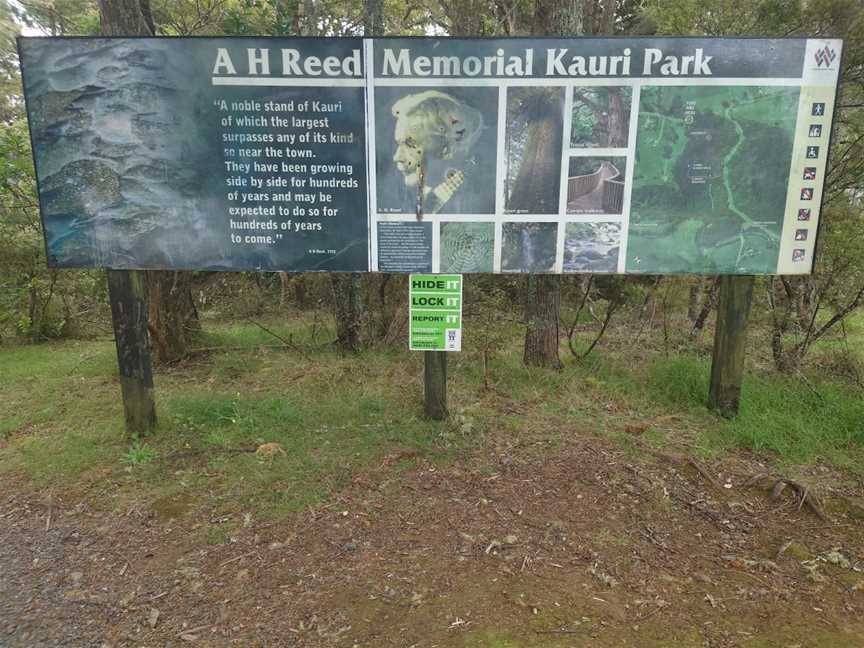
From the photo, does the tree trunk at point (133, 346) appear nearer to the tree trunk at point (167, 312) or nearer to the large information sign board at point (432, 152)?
the large information sign board at point (432, 152)

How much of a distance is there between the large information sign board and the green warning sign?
8.7 inches

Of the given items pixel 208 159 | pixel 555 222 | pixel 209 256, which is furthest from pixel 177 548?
pixel 555 222

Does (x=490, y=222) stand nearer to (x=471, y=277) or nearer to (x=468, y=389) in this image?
(x=468, y=389)

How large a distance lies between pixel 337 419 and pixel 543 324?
2.77 meters

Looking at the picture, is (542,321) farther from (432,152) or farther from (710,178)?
(432,152)

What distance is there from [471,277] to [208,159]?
16.5ft

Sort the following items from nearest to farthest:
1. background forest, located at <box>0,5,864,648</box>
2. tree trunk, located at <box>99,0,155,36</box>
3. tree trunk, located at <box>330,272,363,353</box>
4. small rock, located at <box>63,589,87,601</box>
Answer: background forest, located at <box>0,5,864,648</box> < small rock, located at <box>63,589,87,601</box> < tree trunk, located at <box>99,0,155,36</box> < tree trunk, located at <box>330,272,363,353</box>

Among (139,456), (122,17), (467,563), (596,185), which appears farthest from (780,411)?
(122,17)

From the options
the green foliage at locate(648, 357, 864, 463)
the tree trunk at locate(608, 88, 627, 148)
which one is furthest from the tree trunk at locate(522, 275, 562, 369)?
the tree trunk at locate(608, 88, 627, 148)

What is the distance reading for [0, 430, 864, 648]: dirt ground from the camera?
115 inches

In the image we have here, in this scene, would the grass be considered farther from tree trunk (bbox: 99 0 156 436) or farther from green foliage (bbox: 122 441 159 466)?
tree trunk (bbox: 99 0 156 436)

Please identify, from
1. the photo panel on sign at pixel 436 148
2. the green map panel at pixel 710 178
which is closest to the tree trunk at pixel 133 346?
the photo panel on sign at pixel 436 148

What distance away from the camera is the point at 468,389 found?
6.17 meters

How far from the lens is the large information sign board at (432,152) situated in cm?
429
